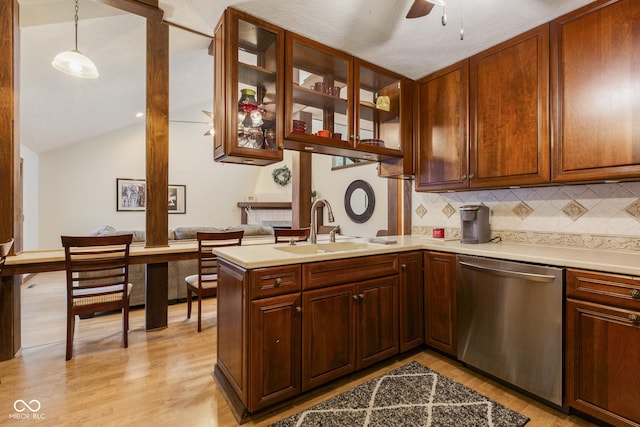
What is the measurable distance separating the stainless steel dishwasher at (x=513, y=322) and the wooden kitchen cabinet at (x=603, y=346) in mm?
58

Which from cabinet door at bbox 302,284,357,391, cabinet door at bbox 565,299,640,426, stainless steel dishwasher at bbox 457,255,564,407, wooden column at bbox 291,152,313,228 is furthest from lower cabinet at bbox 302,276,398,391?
wooden column at bbox 291,152,313,228

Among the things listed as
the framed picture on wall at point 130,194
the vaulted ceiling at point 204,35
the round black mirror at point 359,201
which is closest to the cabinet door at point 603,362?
the vaulted ceiling at point 204,35

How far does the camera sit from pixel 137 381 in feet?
6.64

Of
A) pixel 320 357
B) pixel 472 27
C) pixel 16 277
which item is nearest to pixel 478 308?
pixel 320 357

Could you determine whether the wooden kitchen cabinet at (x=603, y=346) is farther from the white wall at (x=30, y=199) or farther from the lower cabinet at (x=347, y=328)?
the white wall at (x=30, y=199)

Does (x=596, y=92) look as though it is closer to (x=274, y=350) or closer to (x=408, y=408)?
(x=408, y=408)

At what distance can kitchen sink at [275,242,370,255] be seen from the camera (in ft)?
7.05

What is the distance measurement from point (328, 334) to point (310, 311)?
0.21 meters

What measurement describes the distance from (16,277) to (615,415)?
4.07 m

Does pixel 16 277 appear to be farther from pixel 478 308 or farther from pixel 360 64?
pixel 478 308

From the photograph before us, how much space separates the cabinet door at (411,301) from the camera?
2254 mm

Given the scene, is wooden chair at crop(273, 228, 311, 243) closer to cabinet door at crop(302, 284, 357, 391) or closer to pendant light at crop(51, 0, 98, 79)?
cabinet door at crop(302, 284, 357, 391)

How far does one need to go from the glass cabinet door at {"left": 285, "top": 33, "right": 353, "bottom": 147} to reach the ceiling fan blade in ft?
2.77

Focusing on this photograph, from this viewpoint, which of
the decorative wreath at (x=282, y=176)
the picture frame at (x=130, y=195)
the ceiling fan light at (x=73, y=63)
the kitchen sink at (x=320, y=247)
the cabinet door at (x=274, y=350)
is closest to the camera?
the cabinet door at (x=274, y=350)
